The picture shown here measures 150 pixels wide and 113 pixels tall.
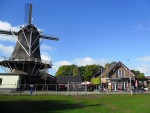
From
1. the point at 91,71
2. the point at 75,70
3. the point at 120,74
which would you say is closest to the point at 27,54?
the point at 120,74

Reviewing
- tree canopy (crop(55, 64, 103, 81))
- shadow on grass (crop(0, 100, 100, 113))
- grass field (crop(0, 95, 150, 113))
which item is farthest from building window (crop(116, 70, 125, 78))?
shadow on grass (crop(0, 100, 100, 113))

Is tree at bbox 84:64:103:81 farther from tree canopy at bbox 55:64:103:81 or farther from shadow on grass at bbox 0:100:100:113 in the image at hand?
shadow on grass at bbox 0:100:100:113

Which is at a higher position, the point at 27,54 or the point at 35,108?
the point at 27,54

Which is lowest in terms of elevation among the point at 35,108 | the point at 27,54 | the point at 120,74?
the point at 35,108

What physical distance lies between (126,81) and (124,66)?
177 inches

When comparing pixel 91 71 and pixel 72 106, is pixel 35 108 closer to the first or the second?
pixel 72 106

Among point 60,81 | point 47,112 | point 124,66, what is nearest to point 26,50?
point 60,81

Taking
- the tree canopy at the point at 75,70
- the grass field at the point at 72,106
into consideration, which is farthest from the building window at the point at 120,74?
the grass field at the point at 72,106

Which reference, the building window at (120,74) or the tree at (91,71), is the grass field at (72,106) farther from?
the tree at (91,71)

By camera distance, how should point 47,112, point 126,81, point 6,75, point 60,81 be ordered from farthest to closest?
point 60,81 < point 126,81 < point 6,75 < point 47,112

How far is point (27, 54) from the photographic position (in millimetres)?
57125

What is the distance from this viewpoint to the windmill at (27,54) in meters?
55.8

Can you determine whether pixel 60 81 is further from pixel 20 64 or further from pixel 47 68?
pixel 20 64

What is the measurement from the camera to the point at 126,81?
7425cm
